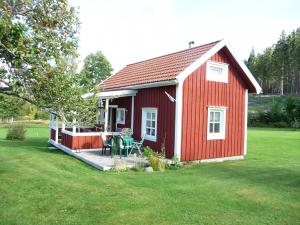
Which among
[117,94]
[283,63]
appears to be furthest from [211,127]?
[283,63]

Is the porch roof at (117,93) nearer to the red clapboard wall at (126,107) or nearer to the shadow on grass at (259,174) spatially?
the red clapboard wall at (126,107)

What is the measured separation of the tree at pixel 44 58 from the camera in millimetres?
7324

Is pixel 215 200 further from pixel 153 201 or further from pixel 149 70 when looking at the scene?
pixel 149 70

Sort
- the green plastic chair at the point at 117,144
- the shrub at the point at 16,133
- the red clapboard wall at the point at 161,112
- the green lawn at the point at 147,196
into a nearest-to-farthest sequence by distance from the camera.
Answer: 1. the green lawn at the point at 147,196
2. the red clapboard wall at the point at 161,112
3. the green plastic chair at the point at 117,144
4. the shrub at the point at 16,133

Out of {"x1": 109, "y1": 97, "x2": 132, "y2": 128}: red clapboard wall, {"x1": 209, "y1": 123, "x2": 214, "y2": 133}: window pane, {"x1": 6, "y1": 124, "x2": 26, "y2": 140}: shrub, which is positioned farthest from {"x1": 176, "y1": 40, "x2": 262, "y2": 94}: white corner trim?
{"x1": 6, "y1": 124, "x2": 26, "y2": 140}: shrub

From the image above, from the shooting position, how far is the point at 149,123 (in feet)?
49.0

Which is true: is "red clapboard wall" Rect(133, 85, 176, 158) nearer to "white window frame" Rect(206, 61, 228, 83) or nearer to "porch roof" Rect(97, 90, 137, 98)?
"porch roof" Rect(97, 90, 137, 98)

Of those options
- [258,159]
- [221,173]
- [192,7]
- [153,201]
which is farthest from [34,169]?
[258,159]

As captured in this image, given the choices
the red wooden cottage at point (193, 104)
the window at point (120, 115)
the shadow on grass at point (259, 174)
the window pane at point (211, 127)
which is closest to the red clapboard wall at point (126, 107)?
the red wooden cottage at point (193, 104)

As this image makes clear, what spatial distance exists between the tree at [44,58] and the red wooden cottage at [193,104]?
16.1ft

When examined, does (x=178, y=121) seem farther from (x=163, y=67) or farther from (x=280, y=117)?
(x=280, y=117)

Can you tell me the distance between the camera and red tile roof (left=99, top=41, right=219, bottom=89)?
13887 millimetres

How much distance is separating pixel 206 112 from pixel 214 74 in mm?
1722

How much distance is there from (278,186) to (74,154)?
8.63m
